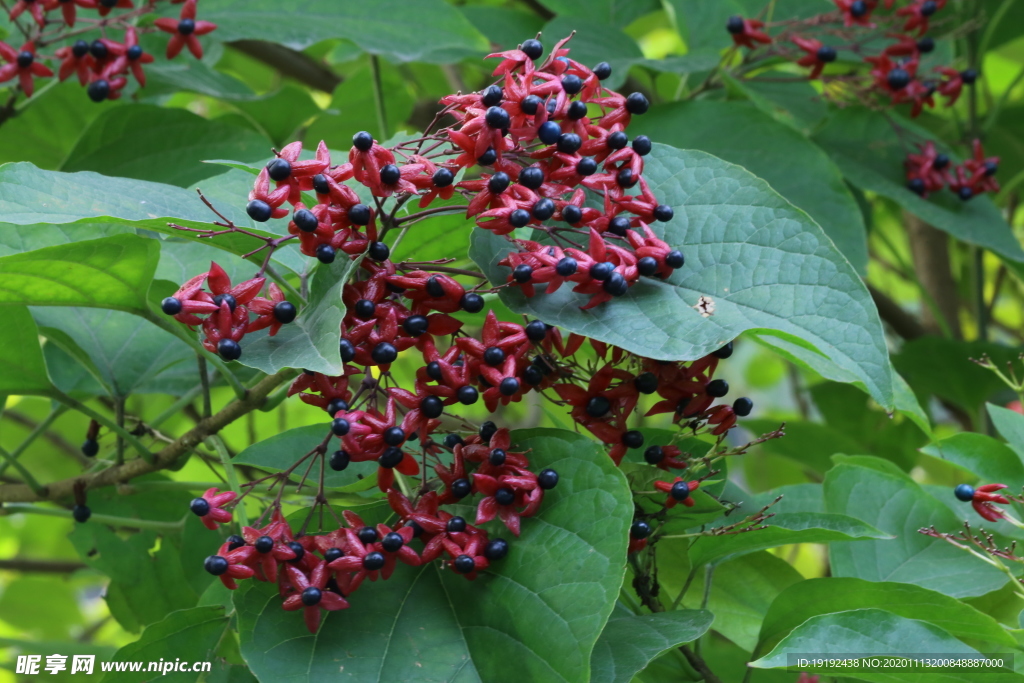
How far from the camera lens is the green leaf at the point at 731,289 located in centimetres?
73

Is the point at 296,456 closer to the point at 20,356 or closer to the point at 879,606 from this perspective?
the point at 20,356

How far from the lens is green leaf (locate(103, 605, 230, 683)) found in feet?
3.10

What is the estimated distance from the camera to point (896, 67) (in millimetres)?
1505

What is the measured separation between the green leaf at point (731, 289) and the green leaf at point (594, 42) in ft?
2.16

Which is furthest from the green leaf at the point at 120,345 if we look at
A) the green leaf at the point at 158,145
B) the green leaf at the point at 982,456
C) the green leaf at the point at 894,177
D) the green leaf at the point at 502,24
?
the green leaf at the point at 894,177

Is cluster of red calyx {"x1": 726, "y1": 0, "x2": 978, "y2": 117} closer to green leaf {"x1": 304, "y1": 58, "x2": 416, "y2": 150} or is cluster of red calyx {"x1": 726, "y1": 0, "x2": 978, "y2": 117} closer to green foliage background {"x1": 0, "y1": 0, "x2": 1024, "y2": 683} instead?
green foliage background {"x1": 0, "y1": 0, "x2": 1024, "y2": 683}

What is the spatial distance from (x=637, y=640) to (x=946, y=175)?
1035mm


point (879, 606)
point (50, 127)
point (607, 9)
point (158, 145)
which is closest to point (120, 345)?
point (158, 145)

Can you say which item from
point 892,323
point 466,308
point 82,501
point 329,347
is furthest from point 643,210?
point 892,323

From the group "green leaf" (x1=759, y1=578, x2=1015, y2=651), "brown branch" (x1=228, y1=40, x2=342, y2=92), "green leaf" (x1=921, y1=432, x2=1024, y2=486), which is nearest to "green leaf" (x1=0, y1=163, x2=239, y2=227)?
"green leaf" (x1=759, y1=578, x2=1015, y2=651)

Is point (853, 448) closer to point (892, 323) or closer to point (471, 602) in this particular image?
point (892, 323)

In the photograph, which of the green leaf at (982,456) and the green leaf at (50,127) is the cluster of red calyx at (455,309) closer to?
the green leaf at (982,456)

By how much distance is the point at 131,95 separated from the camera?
1.60 m

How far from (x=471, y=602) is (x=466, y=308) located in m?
0.26
